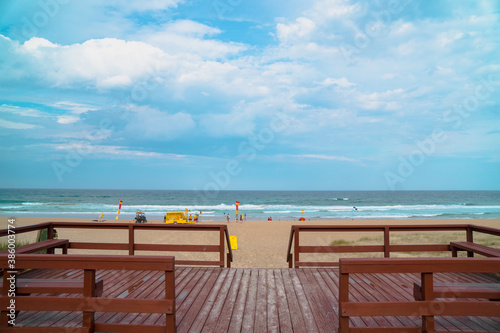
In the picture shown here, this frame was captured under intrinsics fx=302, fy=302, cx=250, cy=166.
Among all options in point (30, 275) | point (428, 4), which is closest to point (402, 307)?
point (30, 275)

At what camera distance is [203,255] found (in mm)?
13406

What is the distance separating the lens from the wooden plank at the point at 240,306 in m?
3.15

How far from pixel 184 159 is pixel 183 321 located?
61.7 metres

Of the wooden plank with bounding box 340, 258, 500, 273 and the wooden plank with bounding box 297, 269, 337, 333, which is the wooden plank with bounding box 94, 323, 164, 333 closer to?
the wooden plank with bounding box 297, 269, 337, 333

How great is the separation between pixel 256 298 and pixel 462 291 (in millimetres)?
2312

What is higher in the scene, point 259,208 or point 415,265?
point 415,265

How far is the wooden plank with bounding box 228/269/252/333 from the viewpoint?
3148 mm

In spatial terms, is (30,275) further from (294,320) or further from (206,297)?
(294,320)

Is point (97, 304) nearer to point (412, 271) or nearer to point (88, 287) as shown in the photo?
point (88, 287)

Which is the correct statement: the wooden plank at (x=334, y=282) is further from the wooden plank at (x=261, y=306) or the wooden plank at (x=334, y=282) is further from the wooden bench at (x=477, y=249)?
the wooden bench at (x=477, y=249)

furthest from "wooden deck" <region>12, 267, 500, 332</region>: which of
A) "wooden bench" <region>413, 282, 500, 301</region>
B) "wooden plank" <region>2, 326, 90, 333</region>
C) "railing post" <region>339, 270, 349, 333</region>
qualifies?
"railing post" <region>339, 270, 349, 333</region>

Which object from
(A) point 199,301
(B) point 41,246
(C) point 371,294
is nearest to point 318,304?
(C) point 371,294

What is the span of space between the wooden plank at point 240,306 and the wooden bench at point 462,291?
175 cm

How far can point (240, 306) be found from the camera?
Result: 12.2 ft
